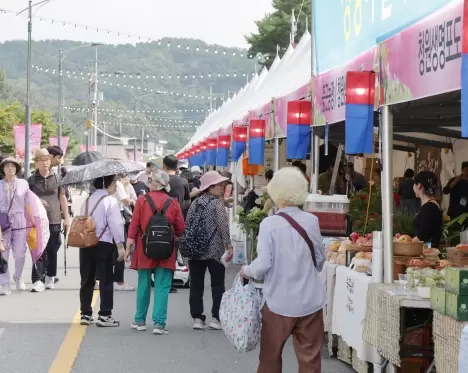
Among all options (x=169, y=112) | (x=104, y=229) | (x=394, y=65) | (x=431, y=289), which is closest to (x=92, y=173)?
(x=104, y=229)

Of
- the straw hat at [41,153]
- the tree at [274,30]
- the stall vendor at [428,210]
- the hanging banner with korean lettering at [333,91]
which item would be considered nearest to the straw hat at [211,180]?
→ the hanging banner with korean lettering at [333,91]

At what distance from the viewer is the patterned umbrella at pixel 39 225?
1461 cm

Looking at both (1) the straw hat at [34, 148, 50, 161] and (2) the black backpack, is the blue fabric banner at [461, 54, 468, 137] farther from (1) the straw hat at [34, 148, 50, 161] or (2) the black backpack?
(1) the straw hat at [34, 148, 50, 161]

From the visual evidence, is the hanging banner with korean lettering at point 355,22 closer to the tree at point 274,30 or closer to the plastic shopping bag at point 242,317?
the plastic shopping bag at point 242,317

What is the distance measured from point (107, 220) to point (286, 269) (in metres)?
4.67

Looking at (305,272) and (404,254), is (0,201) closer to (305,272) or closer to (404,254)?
(404,254)

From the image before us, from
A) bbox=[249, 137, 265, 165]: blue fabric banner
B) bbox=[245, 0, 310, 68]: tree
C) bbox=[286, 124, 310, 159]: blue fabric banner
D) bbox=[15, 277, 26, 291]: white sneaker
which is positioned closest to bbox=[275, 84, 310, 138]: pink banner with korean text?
bbox=[286, 124, 310, 159]: blue fabric banner

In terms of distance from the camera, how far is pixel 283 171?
708 centimetres

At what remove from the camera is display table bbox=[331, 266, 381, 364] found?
8453 millimetres

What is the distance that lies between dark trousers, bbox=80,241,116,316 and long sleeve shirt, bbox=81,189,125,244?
0.36ft

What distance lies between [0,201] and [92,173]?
11.4 ft

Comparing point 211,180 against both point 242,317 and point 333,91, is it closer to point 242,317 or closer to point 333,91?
point 333,91

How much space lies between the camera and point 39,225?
48.4ft

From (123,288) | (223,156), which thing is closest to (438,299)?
(123,288)
